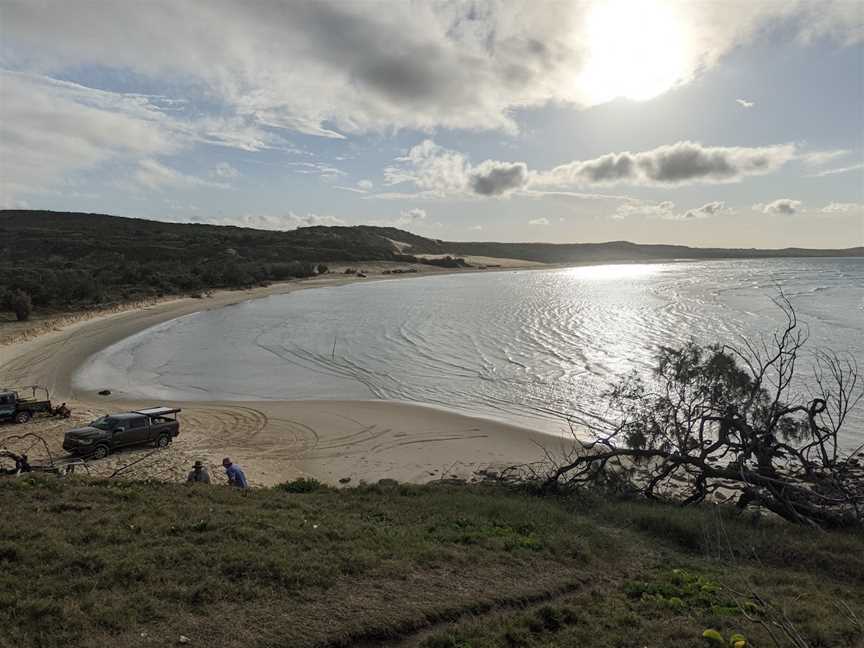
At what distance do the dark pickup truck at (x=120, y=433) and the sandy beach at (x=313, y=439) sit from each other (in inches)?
14.6

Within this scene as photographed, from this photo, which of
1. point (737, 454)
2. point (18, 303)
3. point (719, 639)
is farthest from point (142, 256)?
point (719, 639)

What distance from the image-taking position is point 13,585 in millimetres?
7008

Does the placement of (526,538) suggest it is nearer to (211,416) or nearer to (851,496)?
(851,496)

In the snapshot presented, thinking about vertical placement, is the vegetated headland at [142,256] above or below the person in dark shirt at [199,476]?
above

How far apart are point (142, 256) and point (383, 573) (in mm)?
100283

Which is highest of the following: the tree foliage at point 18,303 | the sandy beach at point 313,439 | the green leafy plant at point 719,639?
the tree foliage at point 18,303

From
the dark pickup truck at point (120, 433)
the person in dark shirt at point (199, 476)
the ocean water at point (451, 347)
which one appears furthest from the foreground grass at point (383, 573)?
the ocean water at point (451, 347)

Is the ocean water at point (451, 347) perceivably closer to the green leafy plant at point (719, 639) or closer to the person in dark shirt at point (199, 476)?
the person in dark shirt at point (199, 476)

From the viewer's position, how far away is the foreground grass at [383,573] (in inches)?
263

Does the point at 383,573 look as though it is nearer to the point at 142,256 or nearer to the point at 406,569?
the point at 406,569

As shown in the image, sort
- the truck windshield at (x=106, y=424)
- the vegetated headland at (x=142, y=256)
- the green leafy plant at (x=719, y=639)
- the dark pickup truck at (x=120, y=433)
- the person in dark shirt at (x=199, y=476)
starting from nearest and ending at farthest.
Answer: the green leafy plant at (x=719, y=639) → the person in dark shirt at (x=199, y=476) → the dark pickup truck at (x=120, y=433) → the truck windshield at (x=106, y=424) → the vegetated headland at (x=142, y=256)

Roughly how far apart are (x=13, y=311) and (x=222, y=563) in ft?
151

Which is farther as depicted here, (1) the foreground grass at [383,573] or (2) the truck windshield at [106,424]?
(2) the truck windshield at [106,424]

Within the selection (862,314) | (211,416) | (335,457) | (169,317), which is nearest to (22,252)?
(169,317)
